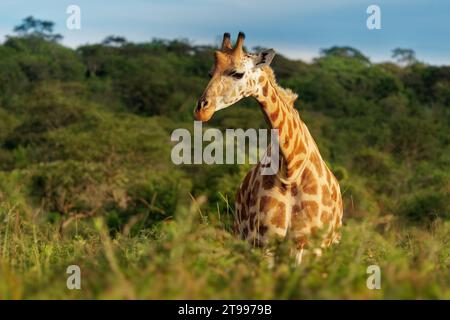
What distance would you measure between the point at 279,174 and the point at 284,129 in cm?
33

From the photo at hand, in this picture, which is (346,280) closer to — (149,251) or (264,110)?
(149,251)

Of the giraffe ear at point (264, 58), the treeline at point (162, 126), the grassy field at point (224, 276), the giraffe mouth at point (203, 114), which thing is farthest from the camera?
the treeline at point (162, 126)

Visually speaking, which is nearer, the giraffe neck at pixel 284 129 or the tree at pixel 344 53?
the giraffe neck at pixel 284 129

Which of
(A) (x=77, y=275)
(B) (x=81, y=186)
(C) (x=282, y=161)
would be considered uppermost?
(C) (x=282, y=161)

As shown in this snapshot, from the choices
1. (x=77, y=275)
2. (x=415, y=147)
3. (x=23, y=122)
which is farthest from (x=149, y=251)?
(x=415, y=147)

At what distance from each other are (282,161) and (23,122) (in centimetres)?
3754

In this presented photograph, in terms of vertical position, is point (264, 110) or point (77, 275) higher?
point (264, 110)

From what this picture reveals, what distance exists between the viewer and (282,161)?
6750mm

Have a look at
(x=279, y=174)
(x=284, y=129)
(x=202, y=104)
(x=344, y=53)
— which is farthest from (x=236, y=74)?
(x=344, y=53)

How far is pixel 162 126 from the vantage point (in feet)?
152

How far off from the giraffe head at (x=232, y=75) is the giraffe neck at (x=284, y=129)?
0.41 ft

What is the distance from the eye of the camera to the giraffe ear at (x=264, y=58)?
6652 mm

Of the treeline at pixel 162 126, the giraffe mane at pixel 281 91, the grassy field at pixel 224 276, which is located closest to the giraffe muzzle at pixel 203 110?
the giraffe mane at pixel 281 91

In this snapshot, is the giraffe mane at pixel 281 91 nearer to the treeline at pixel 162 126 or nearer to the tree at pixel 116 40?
the treeline at pixel 162 126
